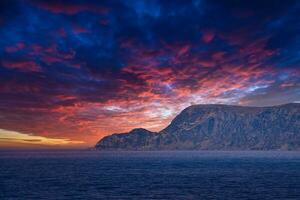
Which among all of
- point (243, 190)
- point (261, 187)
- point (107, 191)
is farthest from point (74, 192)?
point (261, 187)

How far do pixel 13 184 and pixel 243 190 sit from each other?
6066cm

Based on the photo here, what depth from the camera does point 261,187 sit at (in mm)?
76812

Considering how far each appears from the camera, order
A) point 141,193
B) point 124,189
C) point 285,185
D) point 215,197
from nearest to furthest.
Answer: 1. point 215,197
2. point 141,193
3. point 124,189
4. point 285,185

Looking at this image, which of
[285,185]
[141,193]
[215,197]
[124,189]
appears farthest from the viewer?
[285,185]

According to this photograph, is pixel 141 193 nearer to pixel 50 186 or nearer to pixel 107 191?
pixel 107 191

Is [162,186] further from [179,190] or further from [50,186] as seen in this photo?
[50,186]

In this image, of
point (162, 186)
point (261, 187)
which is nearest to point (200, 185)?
point (162, 186)

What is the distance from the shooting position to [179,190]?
237 ft

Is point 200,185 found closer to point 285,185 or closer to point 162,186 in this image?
point 162,186

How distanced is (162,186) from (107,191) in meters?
15.0

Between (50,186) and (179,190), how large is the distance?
33.7 meters

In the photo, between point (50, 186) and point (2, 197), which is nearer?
point (2, 197)

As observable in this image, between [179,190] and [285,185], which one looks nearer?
[179,190]

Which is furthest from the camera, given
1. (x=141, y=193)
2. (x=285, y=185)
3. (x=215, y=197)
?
(x=285, y=185)
